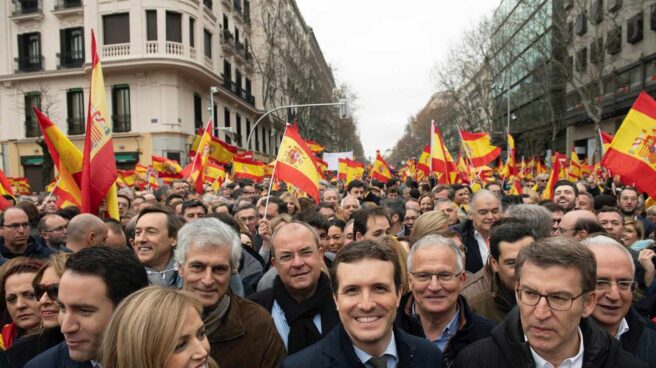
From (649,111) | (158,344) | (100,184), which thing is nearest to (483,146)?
(649,111)

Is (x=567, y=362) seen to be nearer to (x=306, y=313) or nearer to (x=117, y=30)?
(x=306, y=313)

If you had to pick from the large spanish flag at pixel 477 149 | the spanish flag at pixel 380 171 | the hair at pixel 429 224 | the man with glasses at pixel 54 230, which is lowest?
the man with glasses at pixel 54 230

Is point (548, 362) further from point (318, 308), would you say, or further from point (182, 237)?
point (182, 237)

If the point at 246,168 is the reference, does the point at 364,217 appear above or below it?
below

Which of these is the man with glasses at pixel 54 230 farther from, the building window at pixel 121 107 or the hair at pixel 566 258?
the building window at pixel 121 107

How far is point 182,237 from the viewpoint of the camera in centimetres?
305

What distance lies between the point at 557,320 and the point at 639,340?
833 mm

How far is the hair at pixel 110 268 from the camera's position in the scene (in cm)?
235

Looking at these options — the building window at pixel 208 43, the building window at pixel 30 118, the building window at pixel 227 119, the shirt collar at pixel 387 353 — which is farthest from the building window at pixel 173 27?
the shirt collar at pixel 387 353

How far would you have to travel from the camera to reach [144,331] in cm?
193

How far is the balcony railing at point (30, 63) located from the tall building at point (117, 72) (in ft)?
0.22

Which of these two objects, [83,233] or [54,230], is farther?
[54,230]

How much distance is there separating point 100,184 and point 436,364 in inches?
179

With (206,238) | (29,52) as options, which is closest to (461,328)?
(206,238)
